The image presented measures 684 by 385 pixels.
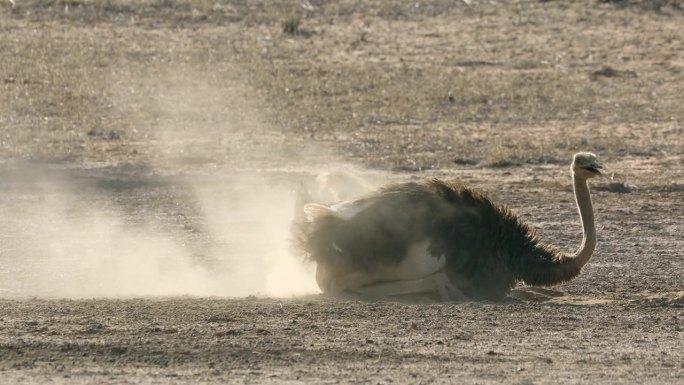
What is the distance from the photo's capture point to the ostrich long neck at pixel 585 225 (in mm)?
9898

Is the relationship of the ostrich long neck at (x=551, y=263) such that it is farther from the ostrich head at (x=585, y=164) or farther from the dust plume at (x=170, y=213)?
the dust plume at (x=170, y=213)

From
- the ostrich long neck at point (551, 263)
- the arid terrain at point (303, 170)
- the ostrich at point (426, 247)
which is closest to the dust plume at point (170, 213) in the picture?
the arid terrain at point (303, 170)

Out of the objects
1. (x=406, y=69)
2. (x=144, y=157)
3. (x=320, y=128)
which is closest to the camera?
(x=144, y=157)

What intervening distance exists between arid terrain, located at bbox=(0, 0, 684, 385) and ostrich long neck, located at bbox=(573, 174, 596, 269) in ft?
0.89

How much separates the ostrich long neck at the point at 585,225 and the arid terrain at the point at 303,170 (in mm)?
273

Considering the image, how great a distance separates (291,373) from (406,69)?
14389 mm

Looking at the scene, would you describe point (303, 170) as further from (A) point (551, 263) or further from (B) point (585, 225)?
(A) point (551, 263)

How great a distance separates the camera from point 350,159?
16531 millimetres

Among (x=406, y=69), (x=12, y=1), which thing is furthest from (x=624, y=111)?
(x=12, y=1)

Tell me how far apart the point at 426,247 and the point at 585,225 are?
1.17 meters

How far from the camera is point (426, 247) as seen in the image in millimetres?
9539

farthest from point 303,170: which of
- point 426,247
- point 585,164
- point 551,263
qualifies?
point 426,247

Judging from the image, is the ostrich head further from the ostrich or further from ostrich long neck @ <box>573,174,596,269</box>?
the ostrich

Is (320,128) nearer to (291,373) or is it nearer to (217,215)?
(217,215)
